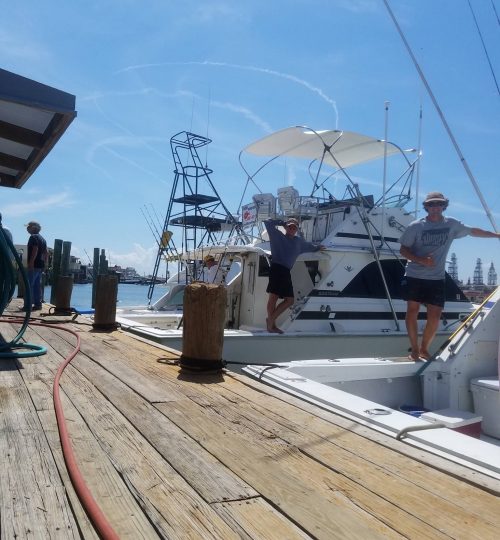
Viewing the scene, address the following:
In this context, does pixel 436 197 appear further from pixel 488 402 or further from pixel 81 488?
pixel 81 488

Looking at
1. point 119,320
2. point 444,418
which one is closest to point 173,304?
point 119,320

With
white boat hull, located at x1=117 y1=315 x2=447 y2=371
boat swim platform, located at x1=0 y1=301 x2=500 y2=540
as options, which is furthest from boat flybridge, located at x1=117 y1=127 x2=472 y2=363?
boat swim platform, located at x1=0 y1=301 x2=500 y2=540

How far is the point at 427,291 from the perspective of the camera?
509cm

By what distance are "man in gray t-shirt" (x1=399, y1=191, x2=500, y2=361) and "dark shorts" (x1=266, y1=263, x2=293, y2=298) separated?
2033mm

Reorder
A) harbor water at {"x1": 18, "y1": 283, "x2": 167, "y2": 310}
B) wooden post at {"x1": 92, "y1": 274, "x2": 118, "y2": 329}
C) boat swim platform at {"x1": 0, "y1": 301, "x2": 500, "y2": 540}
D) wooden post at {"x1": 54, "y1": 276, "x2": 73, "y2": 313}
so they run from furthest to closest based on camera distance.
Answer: harbor water at {"x1": 18, "y1": 283, "x2": 167, "y2": 310} → wooden post at {"x1": 54, "y1": 276, "x2": 73, "y2": 313} → wooden post at {"x1": 92, "y1": 274, "x2": 118, "y2": 329} → boat swim platform at {"x1": 0, "y1": 301, "x2": 500, "y2": 540}

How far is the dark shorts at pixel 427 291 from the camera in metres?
5.05

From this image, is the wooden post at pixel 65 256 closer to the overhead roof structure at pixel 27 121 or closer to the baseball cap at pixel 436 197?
the overhead roof structure at pixel 27 121

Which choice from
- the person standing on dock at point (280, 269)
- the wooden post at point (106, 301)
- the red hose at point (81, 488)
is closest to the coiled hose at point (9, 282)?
the wooden post at point (106, 301)

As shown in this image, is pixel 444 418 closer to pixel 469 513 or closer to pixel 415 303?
pixel 415 303

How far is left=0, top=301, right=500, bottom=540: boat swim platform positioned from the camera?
161 centimetres

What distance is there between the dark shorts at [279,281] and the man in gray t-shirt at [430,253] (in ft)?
6.67

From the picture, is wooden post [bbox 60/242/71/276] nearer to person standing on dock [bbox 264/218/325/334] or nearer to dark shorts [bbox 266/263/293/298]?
person standing on dock [bbox 264/218/325/334]

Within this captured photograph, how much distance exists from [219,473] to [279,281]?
491 centimetres

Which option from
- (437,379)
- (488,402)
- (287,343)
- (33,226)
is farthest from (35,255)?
(488,402)
